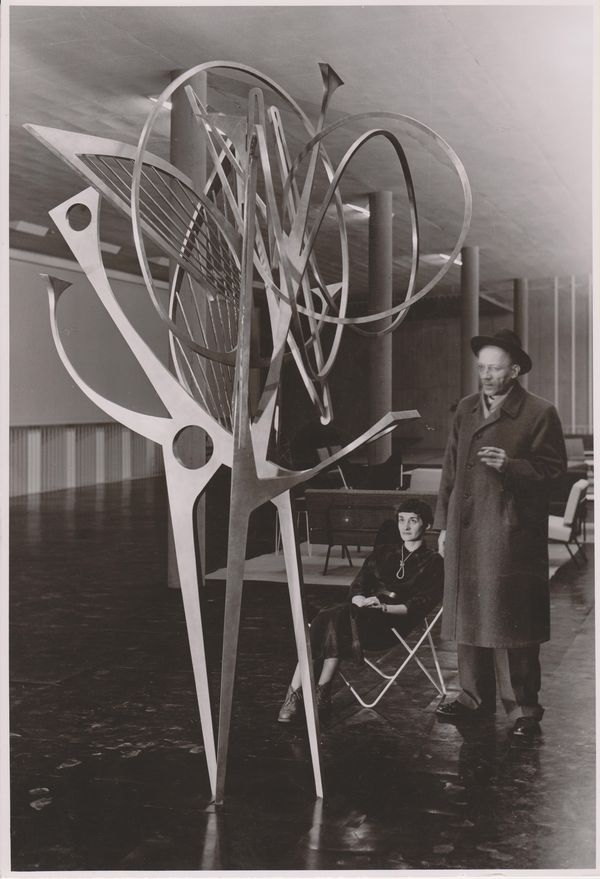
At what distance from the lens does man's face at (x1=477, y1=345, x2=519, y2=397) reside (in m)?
4.19

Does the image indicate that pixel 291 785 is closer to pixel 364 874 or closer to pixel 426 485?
pixel 364 874

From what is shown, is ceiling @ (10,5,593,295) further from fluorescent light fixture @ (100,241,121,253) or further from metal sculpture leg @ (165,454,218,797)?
fluorescent light fixture @ (100,241,121,253)

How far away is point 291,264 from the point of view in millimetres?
3268

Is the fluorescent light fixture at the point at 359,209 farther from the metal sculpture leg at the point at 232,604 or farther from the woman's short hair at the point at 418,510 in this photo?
the metal sculpture leg at the point at 232,604

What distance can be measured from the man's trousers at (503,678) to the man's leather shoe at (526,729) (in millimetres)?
34

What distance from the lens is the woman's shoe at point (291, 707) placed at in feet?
13.9

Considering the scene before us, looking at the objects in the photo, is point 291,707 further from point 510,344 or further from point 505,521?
point 510,344

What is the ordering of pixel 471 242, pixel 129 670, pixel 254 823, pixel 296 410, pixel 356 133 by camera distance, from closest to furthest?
pixel 254 823 → pixel 129 670 → pixel 356 133 → pixel 471 242 → pixel 296 410

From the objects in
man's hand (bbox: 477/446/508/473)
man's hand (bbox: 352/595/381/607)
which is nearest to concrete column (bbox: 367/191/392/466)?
man's hand (bbox: 352/595/381/607)

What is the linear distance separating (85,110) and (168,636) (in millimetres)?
4768

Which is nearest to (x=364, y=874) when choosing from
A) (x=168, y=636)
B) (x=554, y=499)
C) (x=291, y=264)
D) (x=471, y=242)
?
(x=291, y=264)

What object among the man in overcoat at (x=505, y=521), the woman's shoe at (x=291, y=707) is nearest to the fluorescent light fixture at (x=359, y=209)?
the man in overcoat at (x=505, y=521)

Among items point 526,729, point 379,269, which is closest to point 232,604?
point 526,729

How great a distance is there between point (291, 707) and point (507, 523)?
4.34 ft
